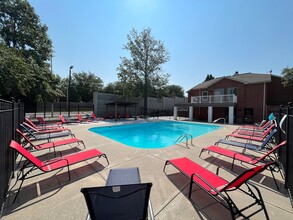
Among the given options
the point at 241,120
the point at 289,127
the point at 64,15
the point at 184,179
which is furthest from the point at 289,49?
the point at 64,15

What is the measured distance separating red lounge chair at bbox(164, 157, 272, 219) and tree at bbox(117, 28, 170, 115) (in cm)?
1945

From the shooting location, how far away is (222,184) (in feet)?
8.83

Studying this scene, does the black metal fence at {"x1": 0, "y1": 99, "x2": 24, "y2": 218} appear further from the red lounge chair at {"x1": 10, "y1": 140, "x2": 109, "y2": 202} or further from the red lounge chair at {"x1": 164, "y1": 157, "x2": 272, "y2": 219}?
the red lounge chair at {"x1": 164, "y1": 157, "x2": 272, "y2": 219}

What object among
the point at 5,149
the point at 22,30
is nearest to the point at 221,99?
the point at 5,149

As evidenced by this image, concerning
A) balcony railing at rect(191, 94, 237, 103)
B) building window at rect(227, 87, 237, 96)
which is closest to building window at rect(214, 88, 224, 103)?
balcony railing at rect(191, 94, 237, 103)

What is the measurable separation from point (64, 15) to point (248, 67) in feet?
82.0

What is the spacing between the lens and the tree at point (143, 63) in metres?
22.8

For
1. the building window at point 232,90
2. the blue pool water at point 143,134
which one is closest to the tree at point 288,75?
the building window at point 232,90

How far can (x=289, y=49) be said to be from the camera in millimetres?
14508

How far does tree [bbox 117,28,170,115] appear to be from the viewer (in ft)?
74.9

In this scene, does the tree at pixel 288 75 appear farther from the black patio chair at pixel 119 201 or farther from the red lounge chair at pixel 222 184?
the black patio chair at pixel 119 201

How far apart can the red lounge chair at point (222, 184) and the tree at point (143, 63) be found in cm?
1945

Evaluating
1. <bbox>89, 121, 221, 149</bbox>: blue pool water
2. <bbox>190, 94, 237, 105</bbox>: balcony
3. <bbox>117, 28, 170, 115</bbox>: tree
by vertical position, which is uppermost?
<bbox>117, 28, 170, 115</bbox>: tree

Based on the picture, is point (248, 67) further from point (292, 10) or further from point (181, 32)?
Answer: point (181, 32)
